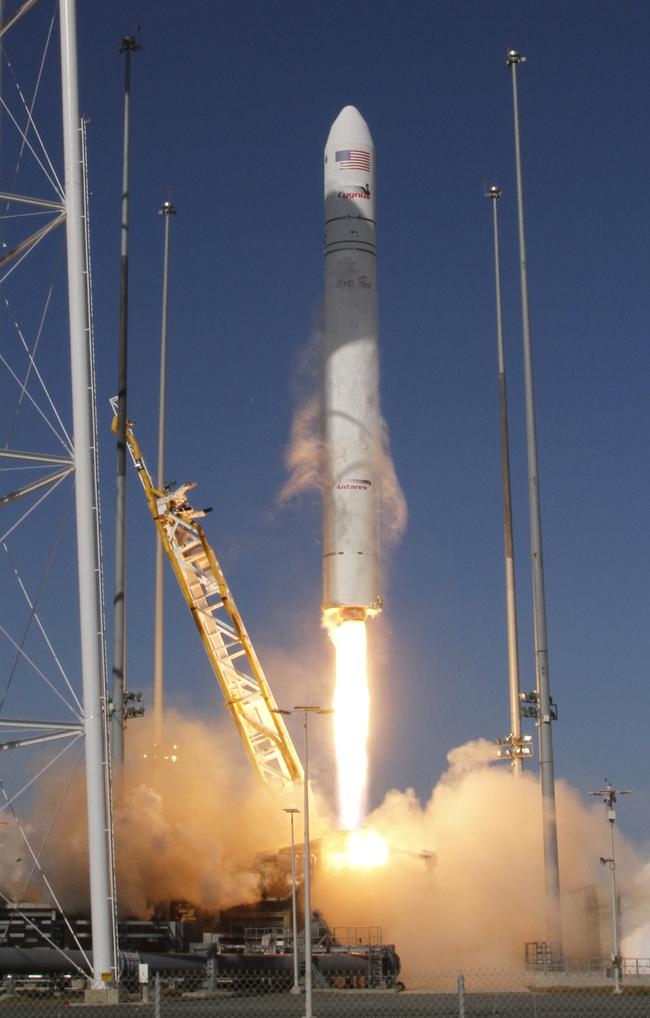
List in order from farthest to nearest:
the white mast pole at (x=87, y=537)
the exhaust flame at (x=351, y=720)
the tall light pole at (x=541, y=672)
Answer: the exhaust flame at (x=351, y=720)
the tall light pole at (x=541, y=672)
the white mast pole at (x=87, y=537)

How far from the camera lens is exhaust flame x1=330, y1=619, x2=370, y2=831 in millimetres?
47062

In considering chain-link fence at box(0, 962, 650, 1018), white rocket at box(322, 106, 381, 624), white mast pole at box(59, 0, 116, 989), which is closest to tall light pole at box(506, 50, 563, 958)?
chain-link fence at box(0, 962, 650, 1018)

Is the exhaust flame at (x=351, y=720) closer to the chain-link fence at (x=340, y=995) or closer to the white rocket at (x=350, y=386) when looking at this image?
the white rocket at (x=350, y=386)

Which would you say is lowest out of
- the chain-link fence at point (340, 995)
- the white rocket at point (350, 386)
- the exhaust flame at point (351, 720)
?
the chain-link fence at point (340, 995)

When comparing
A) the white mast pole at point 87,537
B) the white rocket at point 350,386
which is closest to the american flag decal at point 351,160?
the white rocket at point 350,386

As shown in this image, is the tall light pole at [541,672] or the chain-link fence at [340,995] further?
the tall light pole at [541,672]

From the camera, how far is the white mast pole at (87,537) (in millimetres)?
29609

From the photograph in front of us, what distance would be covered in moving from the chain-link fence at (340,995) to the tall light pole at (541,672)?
7.44 ft

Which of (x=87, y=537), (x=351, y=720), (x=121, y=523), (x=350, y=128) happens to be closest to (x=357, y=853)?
(x=351, y=720)

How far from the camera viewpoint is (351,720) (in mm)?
47875

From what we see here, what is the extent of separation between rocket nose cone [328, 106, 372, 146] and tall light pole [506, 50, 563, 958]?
6.08m

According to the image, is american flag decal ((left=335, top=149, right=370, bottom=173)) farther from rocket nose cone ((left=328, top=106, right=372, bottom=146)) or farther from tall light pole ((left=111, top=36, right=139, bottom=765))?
tall light pole ((left=111, top=36, right=139, bottom=765))

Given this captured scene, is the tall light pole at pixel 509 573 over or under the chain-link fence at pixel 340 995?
over

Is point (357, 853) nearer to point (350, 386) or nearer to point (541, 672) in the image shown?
point (541, 672)
